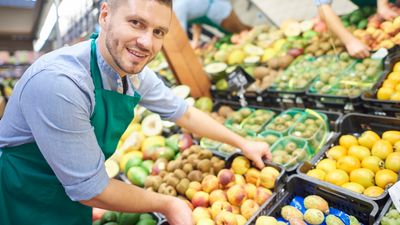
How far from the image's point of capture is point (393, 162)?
5.01 feet

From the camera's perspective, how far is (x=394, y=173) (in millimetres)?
1498

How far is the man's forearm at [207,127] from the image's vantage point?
1.89 meters

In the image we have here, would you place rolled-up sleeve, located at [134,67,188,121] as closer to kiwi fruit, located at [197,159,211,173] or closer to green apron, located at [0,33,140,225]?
green apron, located at [0,33,140,225]

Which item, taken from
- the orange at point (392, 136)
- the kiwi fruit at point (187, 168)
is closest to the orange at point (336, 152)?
the orange at point (392, 136)

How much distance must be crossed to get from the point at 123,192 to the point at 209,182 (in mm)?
721

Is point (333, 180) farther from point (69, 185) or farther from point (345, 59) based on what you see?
point (345, 59)

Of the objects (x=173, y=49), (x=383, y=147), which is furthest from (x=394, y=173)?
(x=173, y=49)

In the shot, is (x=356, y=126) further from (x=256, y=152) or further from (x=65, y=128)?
(x=65, y=128)

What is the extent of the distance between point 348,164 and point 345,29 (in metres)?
1.39

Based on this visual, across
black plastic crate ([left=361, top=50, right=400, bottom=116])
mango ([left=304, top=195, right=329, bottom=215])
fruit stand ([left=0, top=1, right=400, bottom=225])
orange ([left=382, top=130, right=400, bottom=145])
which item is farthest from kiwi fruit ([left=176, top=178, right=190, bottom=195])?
black plastic crate ([left=361, top=50, right=400, bottom=116])

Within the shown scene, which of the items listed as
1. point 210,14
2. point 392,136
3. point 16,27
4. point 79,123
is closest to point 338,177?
point 392,136

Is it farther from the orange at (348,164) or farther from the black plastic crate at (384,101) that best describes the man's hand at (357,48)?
the orange at (348,164)

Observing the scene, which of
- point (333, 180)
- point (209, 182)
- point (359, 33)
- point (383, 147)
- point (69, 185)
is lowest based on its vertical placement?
point (209, 182)

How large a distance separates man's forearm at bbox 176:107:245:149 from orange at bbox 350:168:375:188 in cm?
64
